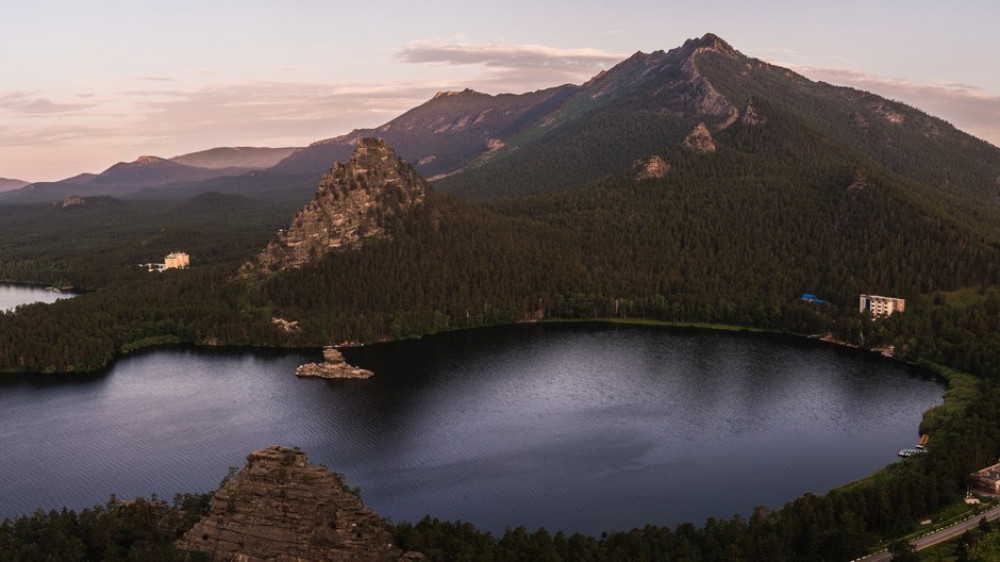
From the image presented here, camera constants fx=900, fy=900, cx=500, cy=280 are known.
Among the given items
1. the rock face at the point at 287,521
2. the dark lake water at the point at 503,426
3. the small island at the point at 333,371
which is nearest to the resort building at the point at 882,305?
the dark lake water at the point at 503,426

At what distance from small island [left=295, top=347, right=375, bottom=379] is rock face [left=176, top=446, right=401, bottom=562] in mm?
70634

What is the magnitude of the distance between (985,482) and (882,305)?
85.3 meters

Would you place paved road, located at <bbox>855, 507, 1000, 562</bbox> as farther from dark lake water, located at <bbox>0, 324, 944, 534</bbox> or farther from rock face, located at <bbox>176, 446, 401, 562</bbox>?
rock face, located at <bbox>176, 446, 401, 562</bbox>

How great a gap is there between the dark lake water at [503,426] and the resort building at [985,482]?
1094 centimetres

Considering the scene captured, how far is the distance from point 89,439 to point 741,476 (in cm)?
7944

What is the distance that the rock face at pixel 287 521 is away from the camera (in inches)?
2689

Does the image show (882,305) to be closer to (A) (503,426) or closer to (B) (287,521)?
(A) (503,426)

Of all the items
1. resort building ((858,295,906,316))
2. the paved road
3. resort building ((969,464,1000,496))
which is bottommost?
the paved road

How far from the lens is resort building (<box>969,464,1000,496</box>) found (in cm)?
8831

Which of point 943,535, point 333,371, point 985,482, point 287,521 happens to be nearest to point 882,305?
point 985,482

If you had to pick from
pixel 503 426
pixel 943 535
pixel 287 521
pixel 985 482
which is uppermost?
pixel 287 521

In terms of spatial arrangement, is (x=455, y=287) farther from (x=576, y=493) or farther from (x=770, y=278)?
(x=576, y=493)

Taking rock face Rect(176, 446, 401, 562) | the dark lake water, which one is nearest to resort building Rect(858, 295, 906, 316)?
the dark lake water

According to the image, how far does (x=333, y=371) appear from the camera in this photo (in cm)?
14250
